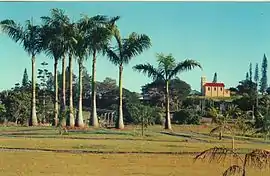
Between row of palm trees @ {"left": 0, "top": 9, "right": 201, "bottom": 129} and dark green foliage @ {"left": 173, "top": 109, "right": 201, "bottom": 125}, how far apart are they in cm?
83

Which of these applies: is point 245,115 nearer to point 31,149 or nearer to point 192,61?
point 192,61

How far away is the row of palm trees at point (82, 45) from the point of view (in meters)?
19.9

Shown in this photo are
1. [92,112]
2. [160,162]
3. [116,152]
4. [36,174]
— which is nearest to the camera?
[36,174]

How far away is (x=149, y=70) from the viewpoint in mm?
21156

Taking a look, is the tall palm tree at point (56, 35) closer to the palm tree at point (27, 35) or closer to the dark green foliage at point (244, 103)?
the palm tree at point (27, 35)

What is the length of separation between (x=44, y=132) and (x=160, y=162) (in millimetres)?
8506

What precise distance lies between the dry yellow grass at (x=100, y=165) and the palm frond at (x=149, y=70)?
910 centimetres

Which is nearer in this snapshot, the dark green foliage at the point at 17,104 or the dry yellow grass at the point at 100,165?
the dry yellow grass at the point at 100,165

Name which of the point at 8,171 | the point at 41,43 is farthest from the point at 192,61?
the point at 8,171

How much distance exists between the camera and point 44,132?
60.5ft

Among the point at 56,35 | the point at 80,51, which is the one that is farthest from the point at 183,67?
the point at 56,35

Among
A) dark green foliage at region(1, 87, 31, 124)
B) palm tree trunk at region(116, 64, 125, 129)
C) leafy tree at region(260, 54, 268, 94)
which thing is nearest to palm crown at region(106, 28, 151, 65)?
palm tree trunk at region(116, 64, 125, 129)

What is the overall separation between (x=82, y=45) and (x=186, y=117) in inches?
208

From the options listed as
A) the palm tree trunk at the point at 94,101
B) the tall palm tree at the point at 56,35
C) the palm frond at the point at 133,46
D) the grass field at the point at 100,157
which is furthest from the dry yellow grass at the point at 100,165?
the palm tree trunk at the point at 94,101
